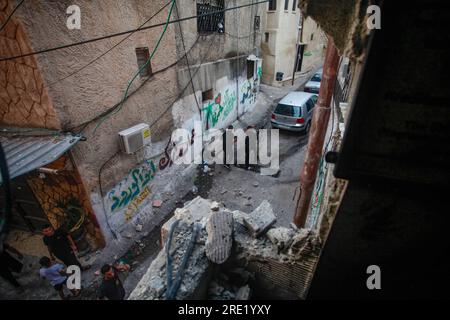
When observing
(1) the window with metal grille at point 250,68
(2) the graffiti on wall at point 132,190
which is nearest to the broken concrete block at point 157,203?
(2) the graffiti on wall at point 132,190

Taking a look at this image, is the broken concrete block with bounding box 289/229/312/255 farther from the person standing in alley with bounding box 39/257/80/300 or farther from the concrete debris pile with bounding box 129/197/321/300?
the person standing in alley with bounding box 39/257/80/300

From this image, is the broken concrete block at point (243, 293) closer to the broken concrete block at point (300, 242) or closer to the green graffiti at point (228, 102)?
the broken concrete block at point (300, 242)

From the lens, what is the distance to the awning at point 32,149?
339 centimetres

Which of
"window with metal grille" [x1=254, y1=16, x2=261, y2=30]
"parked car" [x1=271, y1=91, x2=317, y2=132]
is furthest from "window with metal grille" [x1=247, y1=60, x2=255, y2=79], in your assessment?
"parked car" [x1=271, y1=91, x2=317, y2=132]

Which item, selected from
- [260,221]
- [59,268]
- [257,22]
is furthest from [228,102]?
[59,268]

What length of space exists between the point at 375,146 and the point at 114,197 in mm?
5188

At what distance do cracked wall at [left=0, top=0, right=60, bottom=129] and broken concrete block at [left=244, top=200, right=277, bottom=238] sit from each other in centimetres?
359

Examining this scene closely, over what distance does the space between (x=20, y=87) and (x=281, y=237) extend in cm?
479

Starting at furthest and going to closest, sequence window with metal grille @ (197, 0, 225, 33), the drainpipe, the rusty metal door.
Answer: window with metal grille @ (197, 0, 225, 33) < the rusty metal door < the drainpipe

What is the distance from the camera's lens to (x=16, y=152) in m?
3.67

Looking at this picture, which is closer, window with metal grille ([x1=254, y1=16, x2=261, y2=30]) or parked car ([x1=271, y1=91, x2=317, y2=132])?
parked car ([x1=271, y1=91, x2=317, y2=132])

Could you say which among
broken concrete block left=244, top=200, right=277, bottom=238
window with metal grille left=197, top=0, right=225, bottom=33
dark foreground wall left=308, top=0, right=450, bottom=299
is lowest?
broken concrete block left=244, top=200, right=277, bottom=238

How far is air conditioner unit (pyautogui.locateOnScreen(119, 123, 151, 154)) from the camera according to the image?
4.93 metres

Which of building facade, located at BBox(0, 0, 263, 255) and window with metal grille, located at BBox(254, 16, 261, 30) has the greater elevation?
window with metal grille, located at BBox(254, 16, 261, 30)
